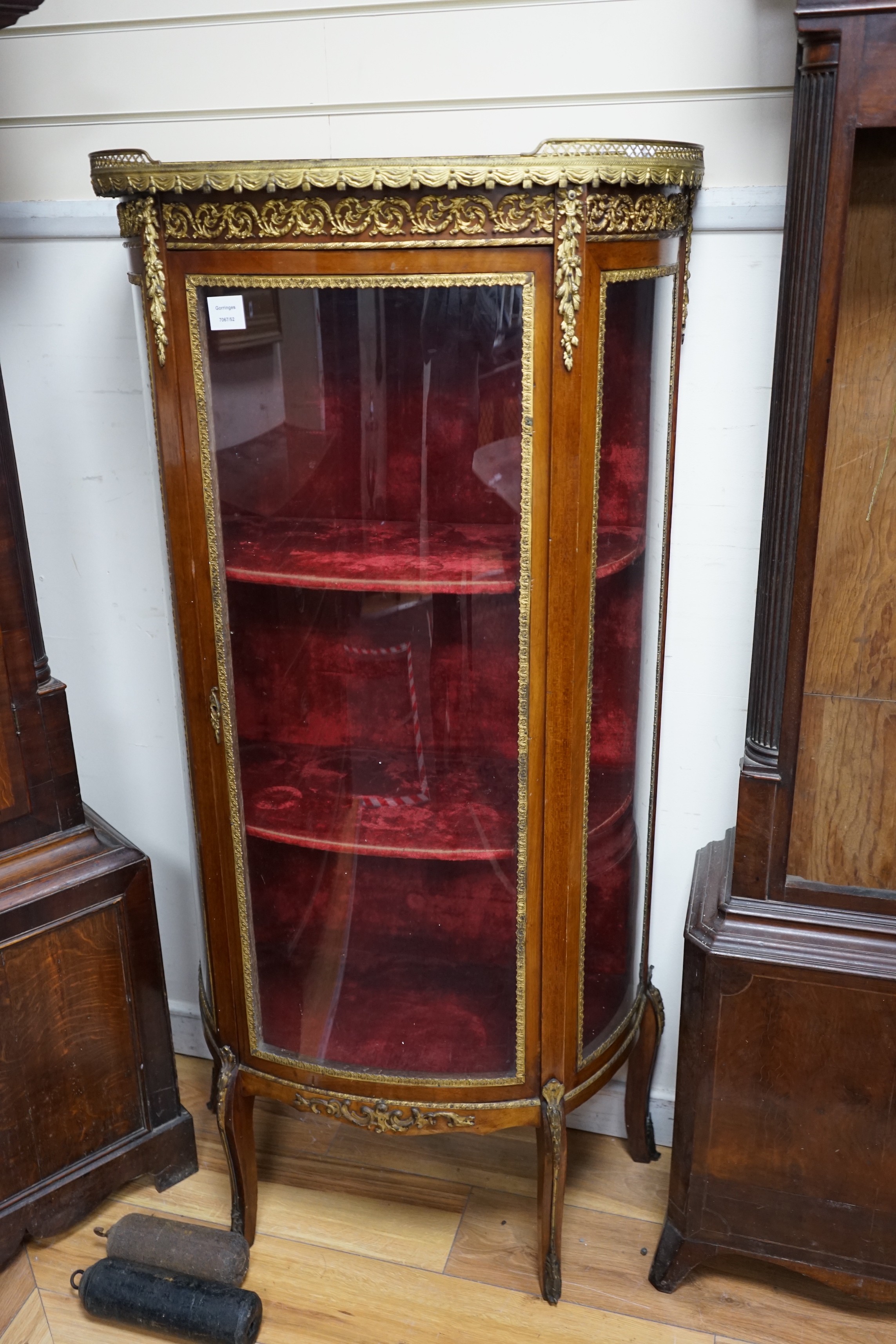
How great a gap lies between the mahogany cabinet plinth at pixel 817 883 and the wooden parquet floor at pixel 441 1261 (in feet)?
0.41

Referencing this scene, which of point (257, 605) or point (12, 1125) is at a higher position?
point (257, 605)

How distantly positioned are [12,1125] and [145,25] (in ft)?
5.61

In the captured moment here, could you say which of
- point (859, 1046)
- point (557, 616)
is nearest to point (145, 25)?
point (557, 616)

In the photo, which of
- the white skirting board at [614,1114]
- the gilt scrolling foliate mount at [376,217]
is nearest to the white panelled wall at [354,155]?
the white skirting board at [614,1114]

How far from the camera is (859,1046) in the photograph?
5.18 feet

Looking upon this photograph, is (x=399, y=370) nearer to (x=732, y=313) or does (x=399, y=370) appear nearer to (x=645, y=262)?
(x=645, y=262)

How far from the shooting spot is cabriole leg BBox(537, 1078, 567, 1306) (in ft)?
5.51

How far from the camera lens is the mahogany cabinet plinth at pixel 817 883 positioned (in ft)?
4.86

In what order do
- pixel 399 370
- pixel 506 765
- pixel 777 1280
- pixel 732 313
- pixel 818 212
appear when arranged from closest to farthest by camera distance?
pixel 818 212 < pixel 399 370 < pixel 506 765 < pixel 732 313 < pixel 777 1280

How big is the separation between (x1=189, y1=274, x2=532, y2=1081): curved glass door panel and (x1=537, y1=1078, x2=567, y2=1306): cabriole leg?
80 mm

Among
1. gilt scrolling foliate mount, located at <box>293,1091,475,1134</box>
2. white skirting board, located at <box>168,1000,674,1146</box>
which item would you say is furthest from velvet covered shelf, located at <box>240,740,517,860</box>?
white skirting board, located at <box>168,1000,674,1146</box>

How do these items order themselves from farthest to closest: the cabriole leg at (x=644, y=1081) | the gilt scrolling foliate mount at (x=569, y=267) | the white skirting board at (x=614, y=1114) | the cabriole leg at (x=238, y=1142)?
the white skirting board at (x=614, y=1114), the cabriole leg at (x=644, y=1081), the cabriole leg at (x=238, y=1142), the gilt scrolling foliate mount at (x=569, y=267)

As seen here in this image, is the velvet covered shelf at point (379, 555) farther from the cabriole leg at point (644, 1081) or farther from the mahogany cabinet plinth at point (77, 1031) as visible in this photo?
the cabriole leg at point (644, 1081)

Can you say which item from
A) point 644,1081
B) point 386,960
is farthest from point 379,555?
point 644,1081
